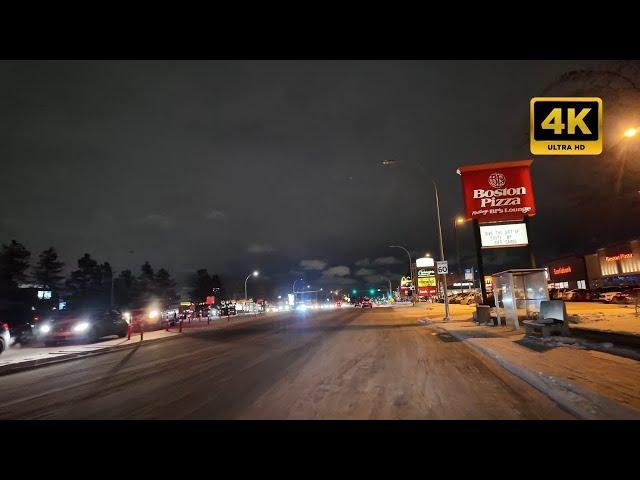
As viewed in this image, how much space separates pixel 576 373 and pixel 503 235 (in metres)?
17.9

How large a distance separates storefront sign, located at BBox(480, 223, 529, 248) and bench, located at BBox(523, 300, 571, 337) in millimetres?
10406

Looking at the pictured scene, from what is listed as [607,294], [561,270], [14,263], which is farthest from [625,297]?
[14,263]

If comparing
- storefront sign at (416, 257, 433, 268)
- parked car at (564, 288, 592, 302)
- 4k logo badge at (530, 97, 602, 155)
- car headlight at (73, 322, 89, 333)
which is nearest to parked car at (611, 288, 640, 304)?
parked car at (564, 288, 592, 302)

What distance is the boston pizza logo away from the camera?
24641 mm

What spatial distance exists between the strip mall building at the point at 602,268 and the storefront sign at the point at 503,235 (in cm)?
3090

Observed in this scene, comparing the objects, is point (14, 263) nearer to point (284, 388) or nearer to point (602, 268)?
point (284, 388)

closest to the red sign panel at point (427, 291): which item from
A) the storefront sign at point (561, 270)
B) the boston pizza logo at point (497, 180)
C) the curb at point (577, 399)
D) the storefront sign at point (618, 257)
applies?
the storefront sign at point (561, 270)

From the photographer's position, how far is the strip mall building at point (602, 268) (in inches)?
2191

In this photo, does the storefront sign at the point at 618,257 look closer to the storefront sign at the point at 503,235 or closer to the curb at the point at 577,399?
the storefront sign at the point at 503,235

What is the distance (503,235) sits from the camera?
972 inches

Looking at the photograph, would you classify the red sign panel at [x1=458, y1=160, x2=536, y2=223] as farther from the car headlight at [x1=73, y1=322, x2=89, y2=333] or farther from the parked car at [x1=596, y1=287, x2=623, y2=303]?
the car headlight at [x1=73, y1=322, x2=89, y2=333]
